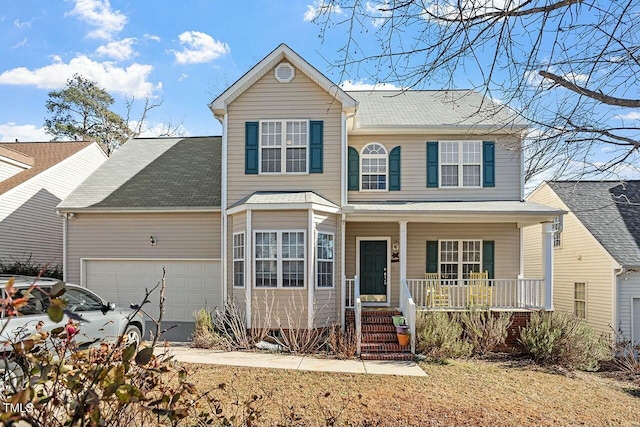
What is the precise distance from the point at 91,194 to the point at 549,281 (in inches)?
523

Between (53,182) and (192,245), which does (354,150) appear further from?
(53,182)

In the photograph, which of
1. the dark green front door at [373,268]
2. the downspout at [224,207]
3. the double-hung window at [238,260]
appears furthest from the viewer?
the dark green front door at [373,268]

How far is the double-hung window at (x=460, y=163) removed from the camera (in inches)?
559

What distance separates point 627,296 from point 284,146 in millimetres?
11044

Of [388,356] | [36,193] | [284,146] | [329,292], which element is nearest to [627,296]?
[388,356]

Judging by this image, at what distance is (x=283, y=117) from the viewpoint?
13031mm

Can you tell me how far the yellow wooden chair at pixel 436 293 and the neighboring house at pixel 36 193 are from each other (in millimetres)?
12855

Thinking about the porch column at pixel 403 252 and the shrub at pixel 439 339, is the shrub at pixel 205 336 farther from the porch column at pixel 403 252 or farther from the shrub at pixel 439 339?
the porch column at pixel 403 252

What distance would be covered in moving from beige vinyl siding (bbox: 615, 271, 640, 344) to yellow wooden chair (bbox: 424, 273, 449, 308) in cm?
549

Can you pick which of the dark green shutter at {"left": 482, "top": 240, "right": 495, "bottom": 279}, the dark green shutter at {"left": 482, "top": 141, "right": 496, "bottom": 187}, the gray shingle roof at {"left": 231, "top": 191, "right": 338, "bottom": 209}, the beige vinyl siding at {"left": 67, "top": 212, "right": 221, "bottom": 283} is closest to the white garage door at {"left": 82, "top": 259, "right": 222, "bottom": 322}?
the beige vinyl siding at {"left": 67, "top": 212, "right": 221, "bottom": 283}

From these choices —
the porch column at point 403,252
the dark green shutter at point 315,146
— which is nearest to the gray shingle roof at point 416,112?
the dark green shutter at point 315,146

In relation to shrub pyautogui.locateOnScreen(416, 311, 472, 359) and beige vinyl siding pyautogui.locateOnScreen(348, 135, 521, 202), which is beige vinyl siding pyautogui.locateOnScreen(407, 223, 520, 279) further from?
shrub pyautogui.locateOnScreen(416, 311, 472, 359)

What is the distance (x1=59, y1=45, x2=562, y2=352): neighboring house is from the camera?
40.1 feet

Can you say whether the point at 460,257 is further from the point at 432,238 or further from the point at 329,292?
the point at 329,292
